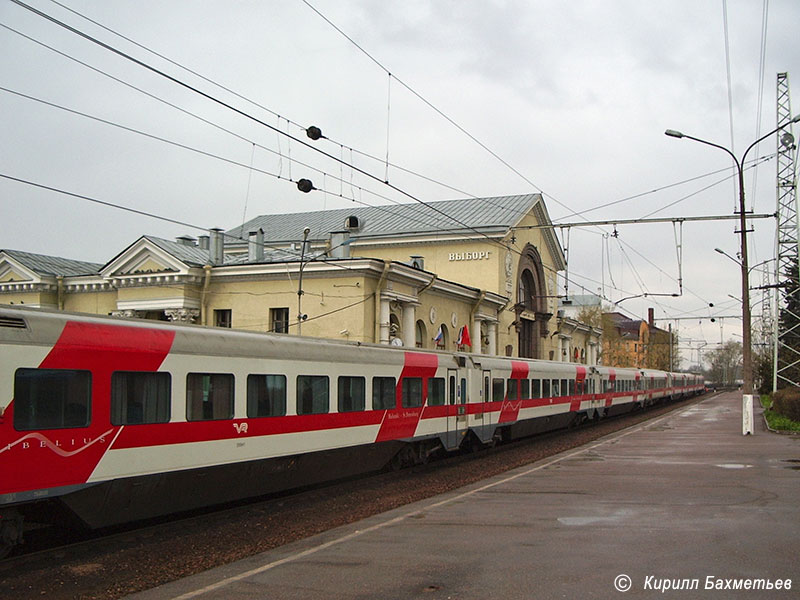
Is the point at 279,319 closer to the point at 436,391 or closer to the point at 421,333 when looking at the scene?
the point at 421,333

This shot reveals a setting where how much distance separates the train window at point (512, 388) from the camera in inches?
991

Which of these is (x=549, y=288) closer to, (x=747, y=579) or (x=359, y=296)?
(x=359, y=296)

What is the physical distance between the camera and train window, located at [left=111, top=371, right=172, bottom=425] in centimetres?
1030

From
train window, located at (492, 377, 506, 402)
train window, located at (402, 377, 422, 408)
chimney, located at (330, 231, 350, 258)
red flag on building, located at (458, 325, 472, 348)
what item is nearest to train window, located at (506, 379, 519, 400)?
train window, located at (492, 377, 506, 402)

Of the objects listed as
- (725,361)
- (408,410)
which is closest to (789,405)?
(408,410)

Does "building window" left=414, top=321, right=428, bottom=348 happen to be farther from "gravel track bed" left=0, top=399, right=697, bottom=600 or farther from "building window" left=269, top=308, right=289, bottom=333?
"gravel track bed" left=0, top=399, right=697, bottom=600

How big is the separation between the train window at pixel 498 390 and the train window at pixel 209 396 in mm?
12418

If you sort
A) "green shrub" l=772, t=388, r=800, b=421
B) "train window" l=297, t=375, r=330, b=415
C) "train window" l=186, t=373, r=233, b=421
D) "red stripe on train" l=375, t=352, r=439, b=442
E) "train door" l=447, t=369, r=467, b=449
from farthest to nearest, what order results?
"green shrub" l=772, t=388, r=800, b=421 → "train door" l=447, t=369, r=467, b=449 → "red stripe on train" l=375, t=352, r=439, b=442 → "train window" l=297, t=375, r=330, b=415 → "train window" l=186, t=373, r=233, b=421

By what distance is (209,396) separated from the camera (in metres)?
11.9

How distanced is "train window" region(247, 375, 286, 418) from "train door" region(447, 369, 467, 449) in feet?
25.2

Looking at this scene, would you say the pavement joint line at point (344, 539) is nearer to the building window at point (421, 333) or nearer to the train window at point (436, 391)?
the train window at point (436, 391)

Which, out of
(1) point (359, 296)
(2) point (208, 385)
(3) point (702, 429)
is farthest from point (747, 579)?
(1) point (359, 296)

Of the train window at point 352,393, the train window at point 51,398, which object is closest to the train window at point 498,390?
the train window at point 352,393

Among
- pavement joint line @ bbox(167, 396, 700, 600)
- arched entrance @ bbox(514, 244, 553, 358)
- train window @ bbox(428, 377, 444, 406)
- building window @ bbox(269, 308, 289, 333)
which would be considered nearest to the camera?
pavement joint line @ bbox(167, 396, 700, 600)
